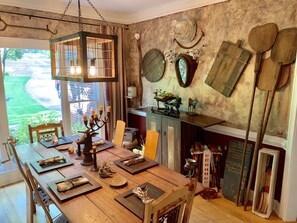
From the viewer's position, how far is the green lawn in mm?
3279

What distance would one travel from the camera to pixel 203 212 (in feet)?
8.78

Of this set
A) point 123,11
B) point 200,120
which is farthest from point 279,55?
point 123,11

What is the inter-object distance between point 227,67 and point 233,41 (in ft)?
1.07

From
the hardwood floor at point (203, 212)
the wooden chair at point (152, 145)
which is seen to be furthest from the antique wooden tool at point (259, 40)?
the wooden chair at point (152, 145)

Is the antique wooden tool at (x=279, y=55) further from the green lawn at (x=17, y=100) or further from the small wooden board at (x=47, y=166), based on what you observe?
the green lawn at (x=17, y=100)

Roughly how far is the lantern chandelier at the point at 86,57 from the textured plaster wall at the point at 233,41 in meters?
1.54

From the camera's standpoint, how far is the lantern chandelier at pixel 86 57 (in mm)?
1881

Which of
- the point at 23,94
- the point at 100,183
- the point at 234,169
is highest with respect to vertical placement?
the point at 23,94

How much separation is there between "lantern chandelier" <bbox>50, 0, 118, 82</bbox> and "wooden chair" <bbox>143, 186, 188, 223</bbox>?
121 cm

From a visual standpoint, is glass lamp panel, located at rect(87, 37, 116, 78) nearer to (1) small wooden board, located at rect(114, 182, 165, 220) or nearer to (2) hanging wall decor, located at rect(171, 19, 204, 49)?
(1) small wooden board, located at rect(114, 182, 165, 220)

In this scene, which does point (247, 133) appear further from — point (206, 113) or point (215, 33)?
point (215, 33)

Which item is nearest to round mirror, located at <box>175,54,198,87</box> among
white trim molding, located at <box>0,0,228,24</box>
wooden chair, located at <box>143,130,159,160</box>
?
white trim molding, located at <box>0,0,228,24</box>

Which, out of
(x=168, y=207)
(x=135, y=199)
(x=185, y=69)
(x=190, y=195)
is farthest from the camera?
(x=185, y=69)

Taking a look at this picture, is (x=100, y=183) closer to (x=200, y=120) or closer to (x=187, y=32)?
(x=200, y=120)
